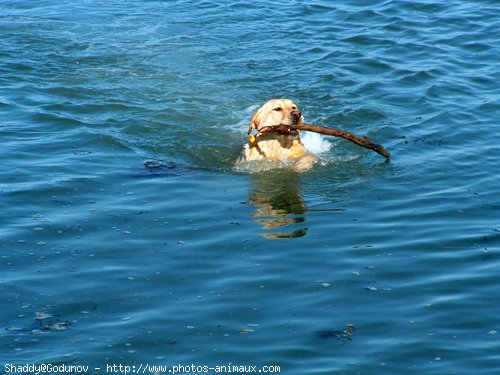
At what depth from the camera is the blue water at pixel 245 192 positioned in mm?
7441

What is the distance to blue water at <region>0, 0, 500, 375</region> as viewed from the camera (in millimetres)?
7441

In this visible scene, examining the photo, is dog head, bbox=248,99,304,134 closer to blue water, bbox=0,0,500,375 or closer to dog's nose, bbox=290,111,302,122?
dog's nose, bbox=290,111,302,122

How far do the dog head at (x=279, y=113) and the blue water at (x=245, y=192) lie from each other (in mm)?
619

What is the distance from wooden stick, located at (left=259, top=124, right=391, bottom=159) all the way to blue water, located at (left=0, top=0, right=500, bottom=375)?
335mm

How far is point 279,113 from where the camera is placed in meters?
11.3

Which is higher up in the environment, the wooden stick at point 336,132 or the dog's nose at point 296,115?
the dog's nose at point 296,115

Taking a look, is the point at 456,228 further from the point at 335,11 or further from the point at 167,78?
the point at 335,11

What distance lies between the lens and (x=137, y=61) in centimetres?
1548

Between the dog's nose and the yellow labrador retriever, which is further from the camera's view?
the yellow labrador retriever

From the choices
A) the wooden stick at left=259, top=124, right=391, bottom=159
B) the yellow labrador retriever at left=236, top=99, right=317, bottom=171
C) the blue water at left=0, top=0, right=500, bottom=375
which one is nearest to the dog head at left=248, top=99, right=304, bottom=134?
the yellow labrador retriever at left=236, top=99, right=317, bottom=171

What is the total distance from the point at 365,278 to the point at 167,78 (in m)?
7.25

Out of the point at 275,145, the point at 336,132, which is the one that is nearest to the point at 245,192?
the point at 275,145

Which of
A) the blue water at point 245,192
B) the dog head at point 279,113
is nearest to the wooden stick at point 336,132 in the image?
the dog head at point 279,113

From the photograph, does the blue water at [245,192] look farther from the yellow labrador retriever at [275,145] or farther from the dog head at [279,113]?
the dog head at [279,113]
